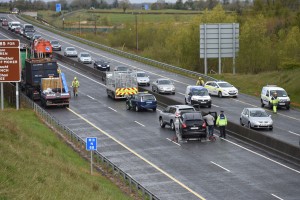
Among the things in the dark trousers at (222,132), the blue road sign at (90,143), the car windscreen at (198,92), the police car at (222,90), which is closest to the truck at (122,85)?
the car windscreen at (198,92)

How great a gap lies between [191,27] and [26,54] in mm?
47481

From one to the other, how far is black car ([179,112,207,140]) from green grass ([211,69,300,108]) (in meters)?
23.6

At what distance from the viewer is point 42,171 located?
2472cm

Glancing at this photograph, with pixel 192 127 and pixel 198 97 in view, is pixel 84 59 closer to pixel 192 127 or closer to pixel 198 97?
pixel 198 97

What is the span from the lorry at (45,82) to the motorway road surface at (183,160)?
105 centimetres

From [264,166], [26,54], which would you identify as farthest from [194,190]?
[26,54]

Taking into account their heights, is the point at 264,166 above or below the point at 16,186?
below

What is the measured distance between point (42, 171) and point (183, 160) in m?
11.5

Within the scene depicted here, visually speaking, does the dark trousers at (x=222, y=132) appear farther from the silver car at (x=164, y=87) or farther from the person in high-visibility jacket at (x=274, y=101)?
the silver car at (x=164, y=87)

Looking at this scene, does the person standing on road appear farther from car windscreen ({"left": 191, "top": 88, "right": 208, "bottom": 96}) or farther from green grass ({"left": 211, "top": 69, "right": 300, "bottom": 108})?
green grass ({"left": 211, "top": 69, "right": 300, "bottom": 108})

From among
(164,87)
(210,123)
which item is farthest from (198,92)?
(210,123)

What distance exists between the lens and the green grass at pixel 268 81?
6578 centimetres

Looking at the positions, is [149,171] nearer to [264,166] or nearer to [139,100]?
[264,166]

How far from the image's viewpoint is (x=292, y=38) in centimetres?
10144
